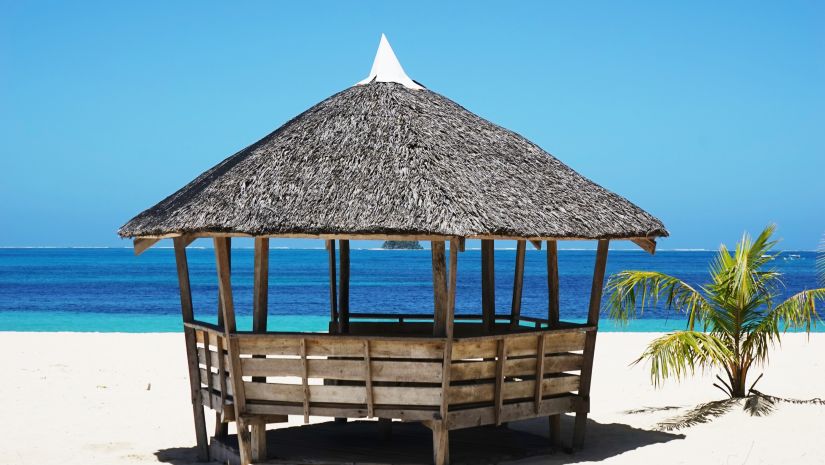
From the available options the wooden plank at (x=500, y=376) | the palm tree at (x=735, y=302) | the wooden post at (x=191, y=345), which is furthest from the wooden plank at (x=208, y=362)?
the palm tree at (x=735, y=302)

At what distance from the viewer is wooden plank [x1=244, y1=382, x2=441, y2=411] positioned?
9.12m

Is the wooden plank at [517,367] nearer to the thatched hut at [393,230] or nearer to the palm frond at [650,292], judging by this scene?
the thatched hut at [393,230]

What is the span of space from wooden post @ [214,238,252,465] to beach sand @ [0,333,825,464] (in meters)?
1.62

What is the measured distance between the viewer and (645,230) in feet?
34.0

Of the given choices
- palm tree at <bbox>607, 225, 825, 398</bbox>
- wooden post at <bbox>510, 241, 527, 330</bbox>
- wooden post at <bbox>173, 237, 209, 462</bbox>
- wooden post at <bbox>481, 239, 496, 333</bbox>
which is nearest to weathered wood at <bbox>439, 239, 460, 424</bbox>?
wooden post at <bbox>481, 239, 496, 333</bbox>

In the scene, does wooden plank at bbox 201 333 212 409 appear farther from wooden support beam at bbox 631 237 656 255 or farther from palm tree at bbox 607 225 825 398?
palm tree at bbox 607 225 825 398

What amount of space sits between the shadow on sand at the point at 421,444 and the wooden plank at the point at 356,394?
2.89 ft

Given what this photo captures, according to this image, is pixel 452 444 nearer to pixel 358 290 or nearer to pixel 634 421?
pixel 634 421

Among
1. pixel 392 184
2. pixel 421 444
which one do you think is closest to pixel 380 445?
pixel 421 444

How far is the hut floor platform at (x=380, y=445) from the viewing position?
10.1 metres

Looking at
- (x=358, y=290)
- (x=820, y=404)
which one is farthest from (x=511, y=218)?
(x=358, y=290)

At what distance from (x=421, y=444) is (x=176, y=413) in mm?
4751

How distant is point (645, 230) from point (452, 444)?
3.16 metres

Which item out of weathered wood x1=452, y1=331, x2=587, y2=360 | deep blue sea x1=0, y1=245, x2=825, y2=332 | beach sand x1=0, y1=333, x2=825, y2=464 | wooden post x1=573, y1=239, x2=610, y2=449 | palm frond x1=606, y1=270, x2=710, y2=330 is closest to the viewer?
weathered wood x1=452, y1=331, x2=587, y2=360
